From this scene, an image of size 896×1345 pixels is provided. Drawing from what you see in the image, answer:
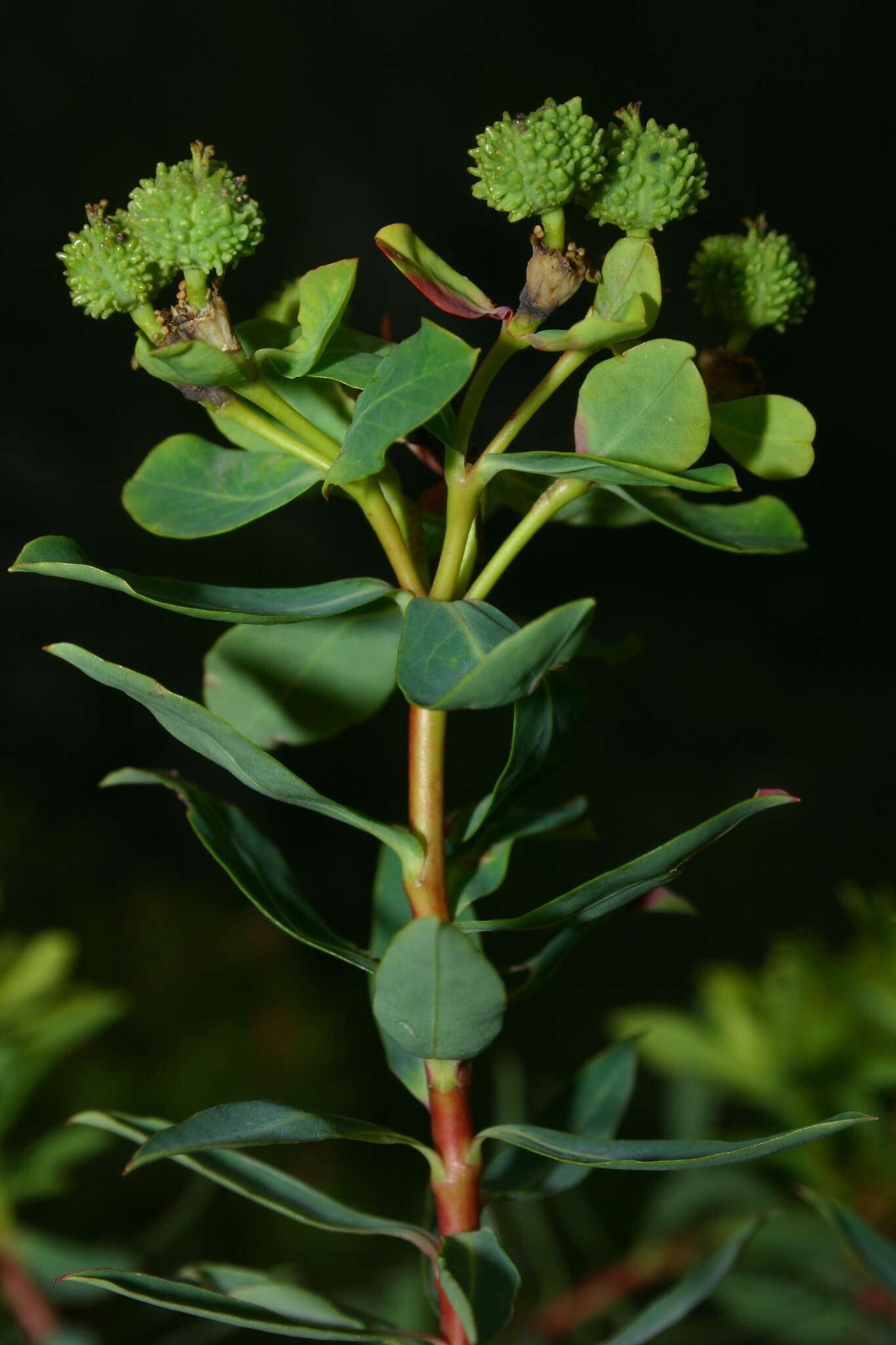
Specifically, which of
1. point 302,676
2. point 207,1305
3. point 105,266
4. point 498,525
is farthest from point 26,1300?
point 498,525

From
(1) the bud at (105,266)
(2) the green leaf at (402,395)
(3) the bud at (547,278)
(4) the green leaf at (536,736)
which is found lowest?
(4) the green leaf at (536,736)

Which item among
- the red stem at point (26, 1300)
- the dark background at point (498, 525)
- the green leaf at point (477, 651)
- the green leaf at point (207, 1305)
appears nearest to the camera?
the green leaf at point (477, 651)

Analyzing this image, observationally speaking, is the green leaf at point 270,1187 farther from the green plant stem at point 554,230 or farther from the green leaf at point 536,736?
the green plant stem at point 554,230

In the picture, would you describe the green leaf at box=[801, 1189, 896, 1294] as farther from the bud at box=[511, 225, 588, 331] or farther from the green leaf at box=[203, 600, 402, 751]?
the bud at box=[511, 225, 588, 331]

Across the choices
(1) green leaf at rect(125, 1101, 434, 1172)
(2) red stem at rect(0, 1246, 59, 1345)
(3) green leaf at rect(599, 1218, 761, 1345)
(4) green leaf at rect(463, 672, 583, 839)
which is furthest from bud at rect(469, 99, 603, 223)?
(2) red stem at rect(0, 1246, 59, 1345)

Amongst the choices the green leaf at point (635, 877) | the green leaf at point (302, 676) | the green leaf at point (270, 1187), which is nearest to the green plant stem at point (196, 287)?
the green leaf at point (302, 676)

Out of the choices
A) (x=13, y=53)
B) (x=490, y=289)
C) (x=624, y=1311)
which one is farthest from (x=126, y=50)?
(x=624, y=1311)

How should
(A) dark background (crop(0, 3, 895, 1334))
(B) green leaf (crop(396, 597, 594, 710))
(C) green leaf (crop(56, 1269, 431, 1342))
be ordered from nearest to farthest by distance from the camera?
(B) green leaf (crop(396, 597, 594, 710)) < (C) green leaf (crop(56, 1269, 431, 1342)) < (A) dark background (crop(0, 3, 895, 1334))
